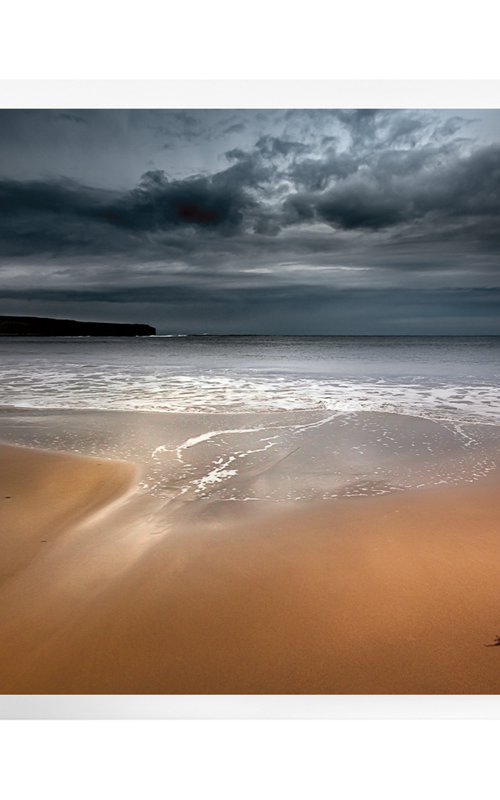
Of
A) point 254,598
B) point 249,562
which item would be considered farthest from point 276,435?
point 254,598

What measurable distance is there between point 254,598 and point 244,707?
1.49 ft

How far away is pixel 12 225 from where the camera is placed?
767cm

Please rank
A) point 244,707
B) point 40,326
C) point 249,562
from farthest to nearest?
point 40,326 → point 249,562 → point 244,707

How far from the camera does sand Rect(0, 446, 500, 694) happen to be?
156 centimetres

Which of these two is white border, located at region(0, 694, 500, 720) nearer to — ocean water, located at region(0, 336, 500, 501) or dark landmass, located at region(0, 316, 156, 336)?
ocean water, located at region(0, 336, 500, 501)

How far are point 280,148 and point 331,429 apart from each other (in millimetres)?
2682

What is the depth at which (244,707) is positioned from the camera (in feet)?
5.00
